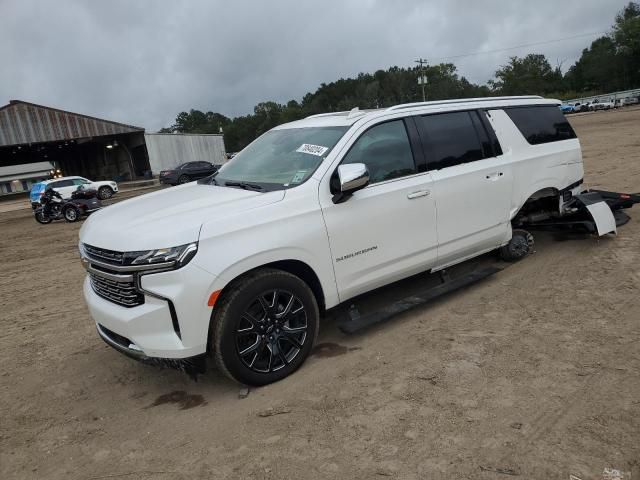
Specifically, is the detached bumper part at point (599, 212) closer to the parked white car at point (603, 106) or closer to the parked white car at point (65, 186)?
the parked white car at point (65, 186)

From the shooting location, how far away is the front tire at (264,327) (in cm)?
328

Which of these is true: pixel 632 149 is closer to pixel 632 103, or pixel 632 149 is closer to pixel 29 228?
pixel 29 228

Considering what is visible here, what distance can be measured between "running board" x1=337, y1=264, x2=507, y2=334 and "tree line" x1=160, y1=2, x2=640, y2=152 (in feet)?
207

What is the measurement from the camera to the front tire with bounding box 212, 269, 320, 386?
3.28 meters

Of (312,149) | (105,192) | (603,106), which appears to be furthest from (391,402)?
(603,106)

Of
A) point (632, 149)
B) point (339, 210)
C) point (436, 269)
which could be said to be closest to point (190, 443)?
point (339, 210)

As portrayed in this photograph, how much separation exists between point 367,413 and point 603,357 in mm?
1838

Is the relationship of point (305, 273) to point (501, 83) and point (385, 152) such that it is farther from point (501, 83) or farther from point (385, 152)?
point (501, 83)

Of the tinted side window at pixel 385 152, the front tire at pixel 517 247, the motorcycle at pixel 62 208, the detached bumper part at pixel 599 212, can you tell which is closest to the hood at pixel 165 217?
the tinted side window at pixel 385 152

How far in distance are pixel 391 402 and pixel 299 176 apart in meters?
1.83

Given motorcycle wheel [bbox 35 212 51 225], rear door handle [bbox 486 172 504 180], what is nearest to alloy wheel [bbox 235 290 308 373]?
rear door handle [bbox 486 172 504 180]

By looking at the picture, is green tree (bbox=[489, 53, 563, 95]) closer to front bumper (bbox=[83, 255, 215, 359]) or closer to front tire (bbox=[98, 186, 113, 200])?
front tire (bbox=[98, 186, 113, 200])

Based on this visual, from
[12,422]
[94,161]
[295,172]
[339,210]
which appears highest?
[94,161]

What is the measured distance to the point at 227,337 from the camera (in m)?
3.27
